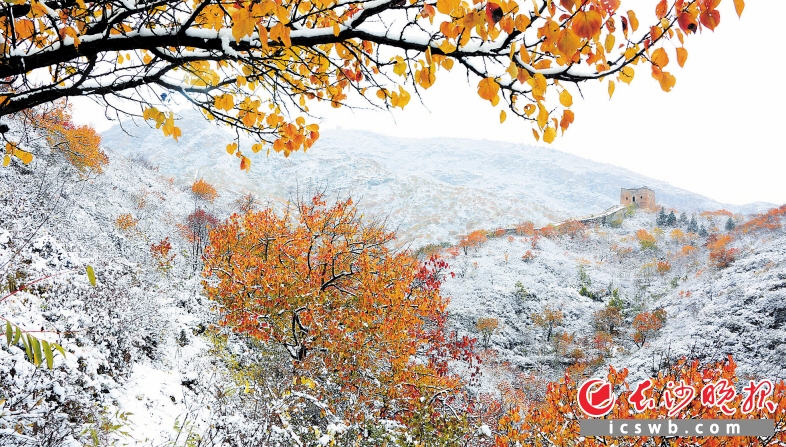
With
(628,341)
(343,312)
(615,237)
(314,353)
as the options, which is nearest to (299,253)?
(343,312)

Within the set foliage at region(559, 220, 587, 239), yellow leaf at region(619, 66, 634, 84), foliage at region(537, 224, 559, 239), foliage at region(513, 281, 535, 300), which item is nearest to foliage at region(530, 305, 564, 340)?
foliage at region(513, 281, 535, 300)

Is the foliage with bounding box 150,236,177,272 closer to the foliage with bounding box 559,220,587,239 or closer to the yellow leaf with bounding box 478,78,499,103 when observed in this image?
the yellow leaf with bounding box 478,78,499,103

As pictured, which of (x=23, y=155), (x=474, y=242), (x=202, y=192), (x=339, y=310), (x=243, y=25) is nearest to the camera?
(x=243, y=25)

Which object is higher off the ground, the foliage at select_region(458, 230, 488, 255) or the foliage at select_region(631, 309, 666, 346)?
the foliage at select_region(458, 230, 488, 255)

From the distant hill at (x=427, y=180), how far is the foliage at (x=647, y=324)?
46.9 meters

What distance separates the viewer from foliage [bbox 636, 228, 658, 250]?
43.6 meters

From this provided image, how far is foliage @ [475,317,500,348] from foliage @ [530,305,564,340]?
11.4ft

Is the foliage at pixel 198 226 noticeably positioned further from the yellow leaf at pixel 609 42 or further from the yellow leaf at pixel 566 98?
the yellow leaf at pixel 609 42

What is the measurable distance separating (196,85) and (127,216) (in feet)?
87.4

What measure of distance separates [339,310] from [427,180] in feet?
385

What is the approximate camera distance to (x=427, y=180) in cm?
12612

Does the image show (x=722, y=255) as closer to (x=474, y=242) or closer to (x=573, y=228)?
(x=573, y=228)

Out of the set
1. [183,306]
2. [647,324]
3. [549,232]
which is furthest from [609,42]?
[549,232]

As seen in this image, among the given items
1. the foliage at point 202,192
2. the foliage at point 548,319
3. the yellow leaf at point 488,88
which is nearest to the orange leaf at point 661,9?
the yellow leaf at point 488,88
